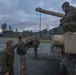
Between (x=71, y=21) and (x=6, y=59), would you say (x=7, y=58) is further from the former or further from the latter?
(x=71, y=21)

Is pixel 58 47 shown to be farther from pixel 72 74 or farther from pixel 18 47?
pixel 18 47

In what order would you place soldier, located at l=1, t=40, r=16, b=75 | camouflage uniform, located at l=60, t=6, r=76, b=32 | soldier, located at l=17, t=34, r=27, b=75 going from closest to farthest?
camouflage uniform, located at l=60, t=6, r=76, b=32, soldier, located at l=1, t=40, r=16, b=75, soldier, located at l=17, t=34, r=27, b=75

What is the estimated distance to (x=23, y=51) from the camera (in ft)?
35.3

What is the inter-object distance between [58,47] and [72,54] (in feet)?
3.47

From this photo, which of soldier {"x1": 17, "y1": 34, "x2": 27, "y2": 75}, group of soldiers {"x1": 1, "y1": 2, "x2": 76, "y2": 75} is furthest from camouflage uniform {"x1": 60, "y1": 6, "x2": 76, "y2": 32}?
soldier {"x1": 17, "y1": 34, "x2": 27, "y2": 75}

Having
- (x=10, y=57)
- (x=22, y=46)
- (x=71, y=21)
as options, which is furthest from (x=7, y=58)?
(x=71, y=21)

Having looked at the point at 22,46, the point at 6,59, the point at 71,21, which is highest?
the point at 71,21

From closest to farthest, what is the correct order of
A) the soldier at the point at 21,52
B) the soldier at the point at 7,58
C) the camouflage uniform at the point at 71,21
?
1. the camouflage uniform at the point at 71,21
2. the soldier at the point at 7,58
3. the soldier at the point at 21,52

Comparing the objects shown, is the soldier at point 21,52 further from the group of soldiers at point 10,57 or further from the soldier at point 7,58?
the soldier at point 7,58

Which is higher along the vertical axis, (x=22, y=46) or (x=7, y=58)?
(x=22, y=46)

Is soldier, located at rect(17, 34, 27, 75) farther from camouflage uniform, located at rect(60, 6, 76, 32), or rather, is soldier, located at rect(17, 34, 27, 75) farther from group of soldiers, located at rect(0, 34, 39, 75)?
camouflage uniform, located at rect(60, 6, 76, 32)

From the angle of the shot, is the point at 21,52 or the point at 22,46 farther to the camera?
the point at 21,52

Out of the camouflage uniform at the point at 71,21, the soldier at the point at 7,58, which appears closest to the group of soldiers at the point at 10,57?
the soldier at the point at 7,58

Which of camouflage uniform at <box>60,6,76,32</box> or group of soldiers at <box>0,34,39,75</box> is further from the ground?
camouflage uniform at <box>60,6,76,32</box>
